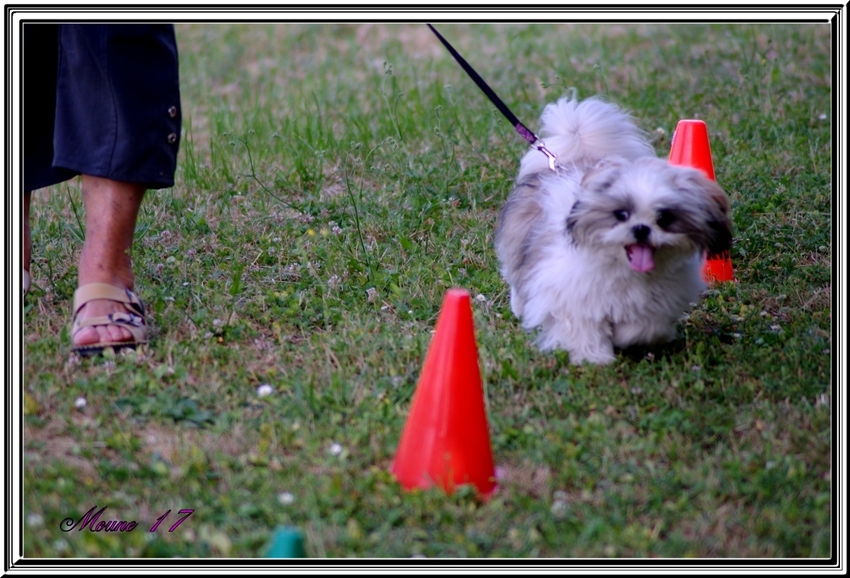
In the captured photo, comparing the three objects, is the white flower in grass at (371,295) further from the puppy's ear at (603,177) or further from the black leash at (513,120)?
the puppy's ear at (603,177)

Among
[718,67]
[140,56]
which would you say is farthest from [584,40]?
[140,56]

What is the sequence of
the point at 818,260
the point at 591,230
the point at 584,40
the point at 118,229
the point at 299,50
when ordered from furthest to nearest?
1. the point at 299,50
2. the point at 584,40
3. the point at 818,260
4. the point at 118,229
5. the point at 591,230

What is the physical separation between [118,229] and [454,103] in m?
3.35

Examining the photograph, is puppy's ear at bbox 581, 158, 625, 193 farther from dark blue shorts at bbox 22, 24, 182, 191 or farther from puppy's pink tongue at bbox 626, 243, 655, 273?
dark blue shorts at bbox 22, 24, 182, 191

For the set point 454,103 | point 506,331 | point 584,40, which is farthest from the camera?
point 584,40

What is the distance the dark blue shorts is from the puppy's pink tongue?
1758 mm

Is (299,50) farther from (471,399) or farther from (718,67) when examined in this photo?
(471,399)

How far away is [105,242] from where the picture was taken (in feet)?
10.9

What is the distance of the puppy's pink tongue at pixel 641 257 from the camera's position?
309 centimetres

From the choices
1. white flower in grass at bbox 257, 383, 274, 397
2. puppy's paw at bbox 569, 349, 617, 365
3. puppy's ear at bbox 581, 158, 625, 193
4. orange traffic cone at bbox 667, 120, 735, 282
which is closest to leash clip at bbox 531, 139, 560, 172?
puppy's ear at bbox 581, 158, 625, 193

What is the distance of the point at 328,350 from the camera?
335 centimetres

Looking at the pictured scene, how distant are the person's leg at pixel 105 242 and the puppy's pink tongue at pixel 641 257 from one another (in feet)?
6.11

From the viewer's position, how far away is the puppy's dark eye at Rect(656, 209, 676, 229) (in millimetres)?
3035

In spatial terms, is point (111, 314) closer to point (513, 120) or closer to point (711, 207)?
point (513, 120)
